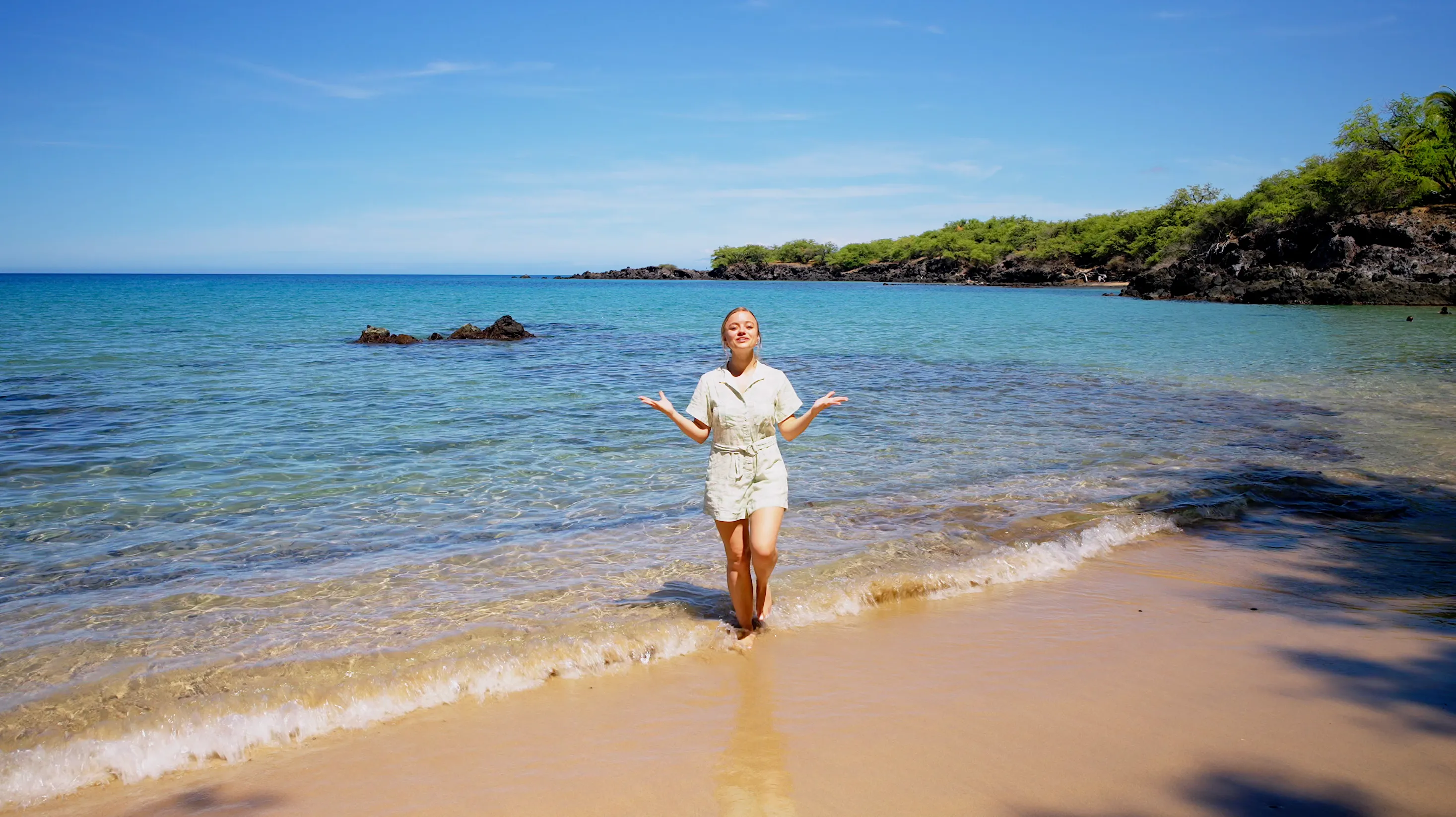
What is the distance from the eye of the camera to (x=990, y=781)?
351 centimetres

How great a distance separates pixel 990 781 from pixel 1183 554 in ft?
14.1

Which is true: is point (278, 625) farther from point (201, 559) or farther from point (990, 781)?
point (990, 781)

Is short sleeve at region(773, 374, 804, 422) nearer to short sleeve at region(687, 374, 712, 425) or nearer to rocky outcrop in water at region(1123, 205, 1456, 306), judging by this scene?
short sleeve at region(687, 374, 712, 425)

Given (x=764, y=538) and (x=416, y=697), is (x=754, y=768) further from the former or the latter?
(x=416, y=697)

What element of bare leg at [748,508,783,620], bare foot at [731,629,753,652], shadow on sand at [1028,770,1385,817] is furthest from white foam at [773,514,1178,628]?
shadow on sand at [1028,770,1385,817]

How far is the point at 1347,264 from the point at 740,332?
176 ft

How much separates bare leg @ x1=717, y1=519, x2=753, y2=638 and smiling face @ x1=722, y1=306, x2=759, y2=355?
107 cm

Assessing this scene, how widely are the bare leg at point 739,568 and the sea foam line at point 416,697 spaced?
0.17 m

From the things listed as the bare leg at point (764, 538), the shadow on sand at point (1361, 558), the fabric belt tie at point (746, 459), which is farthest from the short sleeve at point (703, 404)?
the shadow on sand at point (1361, 558)

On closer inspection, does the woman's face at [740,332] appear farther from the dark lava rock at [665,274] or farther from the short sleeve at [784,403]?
the dark lava rock at [665,274]

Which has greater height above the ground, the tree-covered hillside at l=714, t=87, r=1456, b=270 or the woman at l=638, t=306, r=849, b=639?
the tree-covered hillside at l=714, t=87, r=1456, b=270

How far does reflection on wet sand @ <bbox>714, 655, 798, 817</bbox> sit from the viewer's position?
3.39m

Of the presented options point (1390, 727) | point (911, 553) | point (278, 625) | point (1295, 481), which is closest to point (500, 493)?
point (278, 625)

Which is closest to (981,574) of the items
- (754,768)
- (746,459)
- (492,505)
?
(746,459)
